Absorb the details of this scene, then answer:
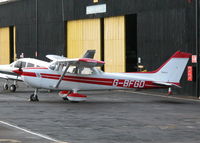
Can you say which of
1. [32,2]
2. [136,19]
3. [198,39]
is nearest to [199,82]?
[198,39]

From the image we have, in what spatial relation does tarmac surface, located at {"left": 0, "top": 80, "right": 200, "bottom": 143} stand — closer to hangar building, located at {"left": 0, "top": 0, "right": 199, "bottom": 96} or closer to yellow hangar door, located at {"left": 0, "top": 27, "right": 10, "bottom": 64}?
hangar building, located at {"left": 0, "top": 0, "right": 199, "bottom": 96}

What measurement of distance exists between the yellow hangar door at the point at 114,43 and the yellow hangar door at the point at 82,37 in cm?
99

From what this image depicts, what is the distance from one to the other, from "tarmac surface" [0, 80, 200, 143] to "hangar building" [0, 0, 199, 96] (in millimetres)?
7822

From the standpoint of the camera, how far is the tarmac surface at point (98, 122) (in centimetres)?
1443

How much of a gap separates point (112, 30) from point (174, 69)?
1436cm

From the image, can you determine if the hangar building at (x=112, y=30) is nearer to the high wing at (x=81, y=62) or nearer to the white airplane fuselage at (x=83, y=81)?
the white airplane fuselage at (x=83, y=81)

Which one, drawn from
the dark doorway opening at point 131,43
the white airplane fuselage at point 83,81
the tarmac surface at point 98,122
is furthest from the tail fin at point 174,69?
the dark doorway opening at point 131,43

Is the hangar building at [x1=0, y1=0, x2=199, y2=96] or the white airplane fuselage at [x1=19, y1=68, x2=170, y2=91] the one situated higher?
the hangar building at [x1=0, y1=0, x2=199, y2=96]

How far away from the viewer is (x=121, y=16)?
128ft

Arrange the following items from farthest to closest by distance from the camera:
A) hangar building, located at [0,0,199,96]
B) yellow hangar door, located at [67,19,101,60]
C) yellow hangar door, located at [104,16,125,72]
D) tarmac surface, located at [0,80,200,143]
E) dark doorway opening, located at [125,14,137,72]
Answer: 1. yellow hangar door, located at [67,19,101,60]
2. yellow hangar door, located at [104,16,125,72]
3. dark doorway opening, located at [125,14,137,72]
4. hangar building, located at [0,0,199,96]
5. tarmac surface, located at [0,80,200,143]

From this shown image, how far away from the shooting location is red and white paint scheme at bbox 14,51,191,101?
85.7 feet

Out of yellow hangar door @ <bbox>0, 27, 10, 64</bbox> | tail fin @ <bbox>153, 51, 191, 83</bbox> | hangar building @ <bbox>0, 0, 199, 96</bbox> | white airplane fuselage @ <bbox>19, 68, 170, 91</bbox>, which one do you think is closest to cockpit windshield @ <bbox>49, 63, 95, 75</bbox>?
white airplane fuselage @ <bbox>19, 68, 170, 91</bbox>

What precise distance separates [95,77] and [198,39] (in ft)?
24.0

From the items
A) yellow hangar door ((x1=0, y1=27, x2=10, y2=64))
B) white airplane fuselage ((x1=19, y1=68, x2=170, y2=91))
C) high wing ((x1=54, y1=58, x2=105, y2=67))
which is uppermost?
yellow hangar door ((x1=0, y1=27, x2=10, y2=64))
